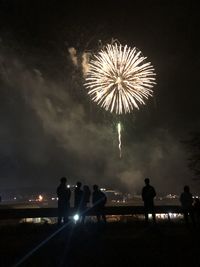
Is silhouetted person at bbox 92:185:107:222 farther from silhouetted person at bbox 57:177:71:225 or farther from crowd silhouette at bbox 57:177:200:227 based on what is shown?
silhouetted person at bbox 57:177:71:225

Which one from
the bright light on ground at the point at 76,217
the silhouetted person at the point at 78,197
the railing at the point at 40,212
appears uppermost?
the silhouetted person at the point at 78,197

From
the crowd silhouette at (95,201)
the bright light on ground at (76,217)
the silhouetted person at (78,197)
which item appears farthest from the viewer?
the bright light on ground at (76,217)

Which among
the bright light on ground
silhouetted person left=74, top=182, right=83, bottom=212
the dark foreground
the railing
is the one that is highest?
silhouetted person left=74, top=182, right=83, bottom=212

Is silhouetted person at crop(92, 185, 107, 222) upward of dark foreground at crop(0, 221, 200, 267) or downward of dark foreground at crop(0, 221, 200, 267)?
upward

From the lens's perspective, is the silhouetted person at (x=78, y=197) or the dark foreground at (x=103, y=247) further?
the silhouetted person at (x=78, y=197)

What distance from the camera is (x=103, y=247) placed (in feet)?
36.9

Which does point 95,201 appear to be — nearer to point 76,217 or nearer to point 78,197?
point 78,197

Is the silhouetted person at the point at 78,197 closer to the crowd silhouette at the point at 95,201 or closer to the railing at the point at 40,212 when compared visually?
the crowd silhouette at the point at 95,201

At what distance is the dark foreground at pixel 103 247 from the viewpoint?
9089mm

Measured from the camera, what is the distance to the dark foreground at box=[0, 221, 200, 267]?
9089 mm

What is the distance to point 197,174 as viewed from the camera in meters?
37.1

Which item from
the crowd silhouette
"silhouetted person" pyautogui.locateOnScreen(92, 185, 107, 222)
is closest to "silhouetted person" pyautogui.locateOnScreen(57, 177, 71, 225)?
the crowd silhouette

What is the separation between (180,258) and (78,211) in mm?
7988

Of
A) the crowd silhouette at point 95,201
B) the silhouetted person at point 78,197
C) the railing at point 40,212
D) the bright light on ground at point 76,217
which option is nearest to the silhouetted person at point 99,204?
the crowd silhouette at point 95,201
